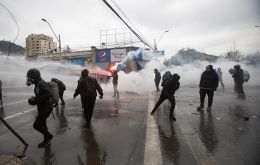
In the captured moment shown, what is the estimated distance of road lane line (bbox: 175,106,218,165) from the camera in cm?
532

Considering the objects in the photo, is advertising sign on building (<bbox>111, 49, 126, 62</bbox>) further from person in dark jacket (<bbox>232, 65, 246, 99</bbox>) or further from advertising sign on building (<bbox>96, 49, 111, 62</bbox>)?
person in dark jacket (<bbox>232, 65, 246, 99</bbox>)

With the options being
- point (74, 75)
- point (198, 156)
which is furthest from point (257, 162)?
point (74, 75)

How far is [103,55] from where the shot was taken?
47250 millimetres

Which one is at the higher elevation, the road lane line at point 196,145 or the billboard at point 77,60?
the billboard at point 77,60

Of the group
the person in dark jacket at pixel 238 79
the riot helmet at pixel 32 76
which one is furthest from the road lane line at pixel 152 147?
the person in dark jacket at pixel 238 79

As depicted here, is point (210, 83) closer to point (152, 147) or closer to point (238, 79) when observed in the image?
point (152, 147)

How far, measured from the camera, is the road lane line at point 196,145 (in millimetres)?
5320

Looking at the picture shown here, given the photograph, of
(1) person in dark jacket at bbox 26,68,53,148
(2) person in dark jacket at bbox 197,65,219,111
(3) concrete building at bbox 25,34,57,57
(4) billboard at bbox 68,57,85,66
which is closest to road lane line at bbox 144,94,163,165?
(1) person in dark jacket at bbox 26,68,53,148

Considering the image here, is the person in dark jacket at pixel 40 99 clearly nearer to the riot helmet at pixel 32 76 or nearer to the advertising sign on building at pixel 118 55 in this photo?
the riot helmet at pixel 32 76

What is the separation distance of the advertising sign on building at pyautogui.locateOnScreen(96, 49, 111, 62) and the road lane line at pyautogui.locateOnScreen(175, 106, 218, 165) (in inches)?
1519

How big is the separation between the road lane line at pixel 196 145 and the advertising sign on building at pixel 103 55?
38.6 metres

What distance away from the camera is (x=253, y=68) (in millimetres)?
44344

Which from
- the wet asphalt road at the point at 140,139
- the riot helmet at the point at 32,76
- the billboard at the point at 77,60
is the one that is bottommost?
the wet asphalt road at the point at 140,139

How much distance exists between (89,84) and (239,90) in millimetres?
12238
